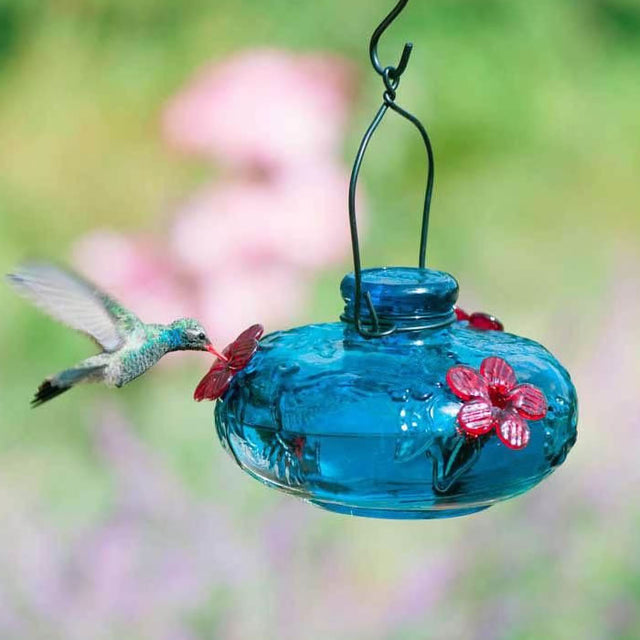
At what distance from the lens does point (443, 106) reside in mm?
3281

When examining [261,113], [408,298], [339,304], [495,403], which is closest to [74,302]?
[408,298]

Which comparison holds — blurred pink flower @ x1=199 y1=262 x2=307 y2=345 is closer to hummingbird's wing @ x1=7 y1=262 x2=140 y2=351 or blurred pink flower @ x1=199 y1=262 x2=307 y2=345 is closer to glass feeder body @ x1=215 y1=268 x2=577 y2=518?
hummingbird's wing @ x1=7 y1=262 x2=140 y2=351

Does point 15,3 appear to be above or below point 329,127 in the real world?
above

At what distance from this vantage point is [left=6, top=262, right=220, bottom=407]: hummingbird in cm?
128

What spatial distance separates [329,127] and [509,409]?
1.85 metres

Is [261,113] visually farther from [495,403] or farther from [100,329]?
[495,403]

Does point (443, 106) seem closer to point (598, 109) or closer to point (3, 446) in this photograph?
point (598, 109)

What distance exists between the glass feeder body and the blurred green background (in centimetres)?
116

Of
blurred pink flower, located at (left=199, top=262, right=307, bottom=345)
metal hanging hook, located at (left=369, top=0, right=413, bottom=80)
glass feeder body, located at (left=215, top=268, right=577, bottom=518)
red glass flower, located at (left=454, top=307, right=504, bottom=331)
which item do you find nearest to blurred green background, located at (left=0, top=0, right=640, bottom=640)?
blurred pink flower, located at (left=199, top=262, right=307, bottom=345)

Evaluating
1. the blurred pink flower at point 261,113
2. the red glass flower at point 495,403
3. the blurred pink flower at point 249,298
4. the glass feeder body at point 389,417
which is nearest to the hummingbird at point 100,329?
the glass feeder body at point 389,417

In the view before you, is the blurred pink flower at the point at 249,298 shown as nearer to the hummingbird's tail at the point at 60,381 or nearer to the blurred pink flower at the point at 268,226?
the blurred pink flower at the point at 268,226

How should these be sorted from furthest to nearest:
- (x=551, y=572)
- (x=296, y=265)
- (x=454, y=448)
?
(x=296, y=265), (x=551, y=572), (x=454, y=448)

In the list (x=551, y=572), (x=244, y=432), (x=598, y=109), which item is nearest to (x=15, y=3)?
(x=598, y=109)

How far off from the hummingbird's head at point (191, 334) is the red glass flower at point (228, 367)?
4 centimetres
